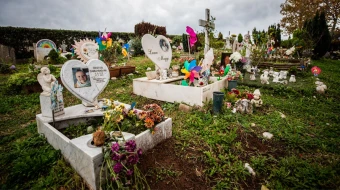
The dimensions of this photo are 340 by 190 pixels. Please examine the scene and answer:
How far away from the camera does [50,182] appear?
195 centimetres

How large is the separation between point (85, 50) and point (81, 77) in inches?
132

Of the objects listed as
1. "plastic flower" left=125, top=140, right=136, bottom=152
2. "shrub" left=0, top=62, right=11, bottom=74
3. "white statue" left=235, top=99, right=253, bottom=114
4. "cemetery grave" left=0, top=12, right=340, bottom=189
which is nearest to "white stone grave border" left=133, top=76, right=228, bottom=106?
"cemetery grave" left=0, top=12, right=340, bottom=189

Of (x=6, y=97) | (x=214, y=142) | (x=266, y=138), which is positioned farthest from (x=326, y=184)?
(x=6, y=97)

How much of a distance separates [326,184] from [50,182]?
2.80 metres

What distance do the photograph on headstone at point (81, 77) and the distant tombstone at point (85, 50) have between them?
10.2 ft

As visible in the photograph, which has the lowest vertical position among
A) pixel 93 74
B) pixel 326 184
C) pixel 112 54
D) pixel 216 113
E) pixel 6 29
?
pixel 326 184

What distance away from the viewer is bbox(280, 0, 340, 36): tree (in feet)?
71.7

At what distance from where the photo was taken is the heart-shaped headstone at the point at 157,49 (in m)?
4.82

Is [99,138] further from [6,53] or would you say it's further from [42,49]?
[6,53]

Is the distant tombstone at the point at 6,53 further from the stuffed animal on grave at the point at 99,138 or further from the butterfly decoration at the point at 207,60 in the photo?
the stuffed animal on grave at the point at 99,138

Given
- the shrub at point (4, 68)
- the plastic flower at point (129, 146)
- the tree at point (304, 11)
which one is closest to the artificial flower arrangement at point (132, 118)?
the plastic flower at point (129, 146)

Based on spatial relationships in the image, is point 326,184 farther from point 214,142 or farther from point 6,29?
point 6,29

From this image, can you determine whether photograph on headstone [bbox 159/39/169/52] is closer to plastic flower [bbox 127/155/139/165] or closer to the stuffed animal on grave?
the stuffed animal on grave

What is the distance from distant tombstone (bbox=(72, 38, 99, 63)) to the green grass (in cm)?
219
